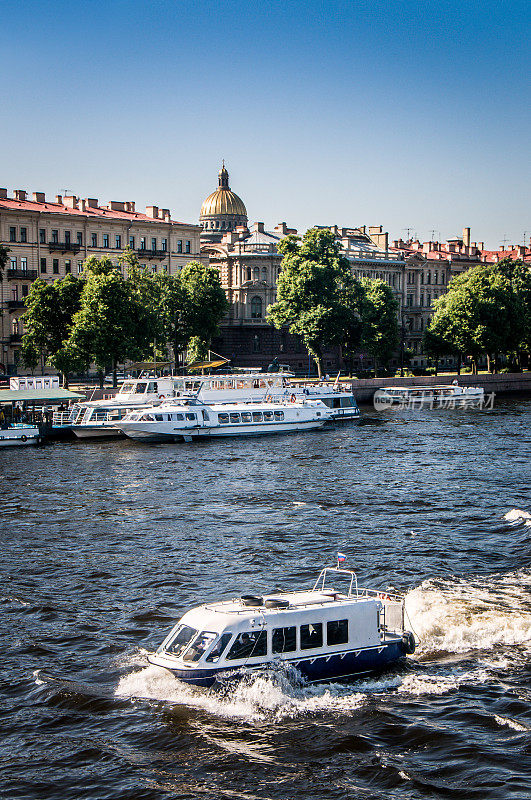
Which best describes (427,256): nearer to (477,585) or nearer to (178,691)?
(477,585)

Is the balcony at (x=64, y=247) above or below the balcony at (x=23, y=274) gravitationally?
above

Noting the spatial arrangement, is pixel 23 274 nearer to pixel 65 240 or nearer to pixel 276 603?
pixel 65 240

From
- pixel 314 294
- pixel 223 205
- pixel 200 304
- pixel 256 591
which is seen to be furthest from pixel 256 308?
pixel 256 591

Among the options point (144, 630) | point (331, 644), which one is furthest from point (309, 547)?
point (331, 644)

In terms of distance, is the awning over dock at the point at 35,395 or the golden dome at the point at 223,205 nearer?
the awning over dock at the point at 35,395

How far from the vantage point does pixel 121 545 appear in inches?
1484

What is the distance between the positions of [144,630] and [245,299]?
105665 millimetres

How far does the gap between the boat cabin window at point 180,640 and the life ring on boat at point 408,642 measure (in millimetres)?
5518

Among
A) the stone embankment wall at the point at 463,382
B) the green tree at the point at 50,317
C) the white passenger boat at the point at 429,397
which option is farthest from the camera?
→ the stone embankment wall at the point at 463,382

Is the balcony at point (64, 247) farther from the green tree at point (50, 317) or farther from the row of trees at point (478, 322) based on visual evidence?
the row of trees at point (478, 322)

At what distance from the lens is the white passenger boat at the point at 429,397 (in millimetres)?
97000

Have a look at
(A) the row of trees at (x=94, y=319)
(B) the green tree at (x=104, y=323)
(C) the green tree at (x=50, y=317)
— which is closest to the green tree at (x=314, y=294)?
(A) the row of trees at (x=94, y=319)

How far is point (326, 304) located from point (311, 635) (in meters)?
83.8

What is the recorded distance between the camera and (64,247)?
107 metres
